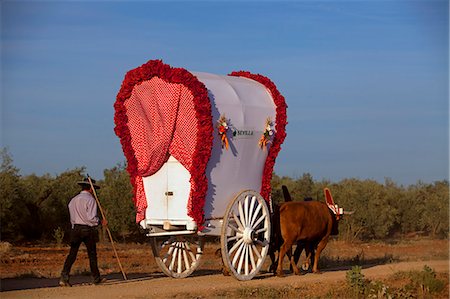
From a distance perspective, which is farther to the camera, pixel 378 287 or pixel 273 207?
pixel 273 207

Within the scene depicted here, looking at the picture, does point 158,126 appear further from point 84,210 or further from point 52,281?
point 52,281

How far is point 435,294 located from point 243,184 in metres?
4.75

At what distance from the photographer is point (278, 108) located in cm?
1959

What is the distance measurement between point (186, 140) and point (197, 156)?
445mm

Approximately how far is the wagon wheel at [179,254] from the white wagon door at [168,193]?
1.39 metres

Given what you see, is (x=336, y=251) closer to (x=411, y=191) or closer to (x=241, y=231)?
(x=241, y=231)

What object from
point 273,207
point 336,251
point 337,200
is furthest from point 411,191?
point 273,207

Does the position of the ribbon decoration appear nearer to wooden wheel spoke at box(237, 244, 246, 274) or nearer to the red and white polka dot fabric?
the red and white polka dot fabric

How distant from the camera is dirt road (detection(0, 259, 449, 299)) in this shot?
623 inches

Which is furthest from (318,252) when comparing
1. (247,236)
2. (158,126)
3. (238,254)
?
(158,126)

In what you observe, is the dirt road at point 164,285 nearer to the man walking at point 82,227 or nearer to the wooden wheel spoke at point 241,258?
the wooden wheel spoke at point 241,258

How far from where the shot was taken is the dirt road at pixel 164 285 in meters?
15.8

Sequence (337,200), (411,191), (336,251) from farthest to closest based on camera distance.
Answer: (411,191)
(337,200)
(336,251)

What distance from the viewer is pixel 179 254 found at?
1961 centimetres
